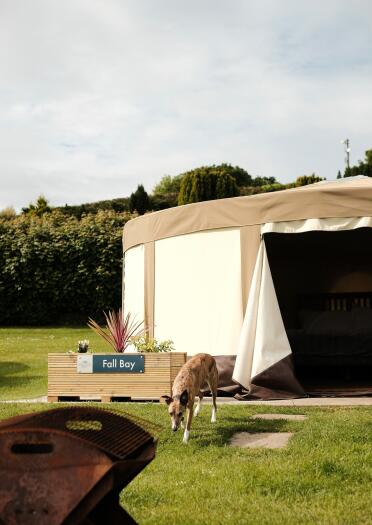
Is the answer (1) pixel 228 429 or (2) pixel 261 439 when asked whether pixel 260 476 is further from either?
(1) pixel 228 429

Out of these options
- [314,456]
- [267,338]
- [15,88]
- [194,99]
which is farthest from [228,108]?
[314,456]

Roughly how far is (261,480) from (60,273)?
1382 cm

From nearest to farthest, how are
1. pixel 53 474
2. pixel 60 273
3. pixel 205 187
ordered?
pixel 53 474
pixel 60 273
pixel 205 187

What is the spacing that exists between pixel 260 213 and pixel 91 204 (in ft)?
66.9

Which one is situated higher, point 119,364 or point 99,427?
point 99,427

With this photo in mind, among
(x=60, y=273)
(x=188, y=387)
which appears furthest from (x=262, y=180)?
(x=188, y=387)

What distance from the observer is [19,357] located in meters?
13.1

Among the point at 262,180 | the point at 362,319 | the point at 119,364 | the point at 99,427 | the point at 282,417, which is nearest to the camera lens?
the point at 99,427

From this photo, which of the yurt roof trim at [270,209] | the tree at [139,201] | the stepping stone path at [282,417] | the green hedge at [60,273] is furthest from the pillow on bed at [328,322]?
the tree at [139,201]

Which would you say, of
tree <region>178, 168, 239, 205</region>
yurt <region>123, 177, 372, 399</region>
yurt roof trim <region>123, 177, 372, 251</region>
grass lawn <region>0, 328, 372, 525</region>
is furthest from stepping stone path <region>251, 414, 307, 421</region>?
tree <region>178, 168, 239, 205</region>

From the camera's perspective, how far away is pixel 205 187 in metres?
26.0

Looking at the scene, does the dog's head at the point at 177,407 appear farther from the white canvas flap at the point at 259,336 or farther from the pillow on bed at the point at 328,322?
the pillow on bed at the point at 328,322

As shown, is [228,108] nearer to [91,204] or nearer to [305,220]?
[305,220]

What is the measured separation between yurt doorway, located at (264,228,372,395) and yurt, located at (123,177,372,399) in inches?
0.9
